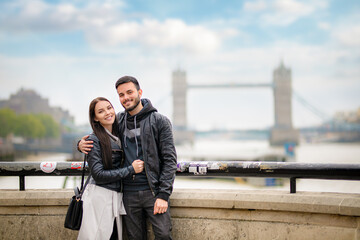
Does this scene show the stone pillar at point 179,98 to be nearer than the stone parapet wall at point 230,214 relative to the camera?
No

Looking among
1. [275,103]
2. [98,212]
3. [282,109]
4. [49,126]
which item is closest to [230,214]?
[98,212]

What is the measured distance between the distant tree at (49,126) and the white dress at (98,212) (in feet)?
177

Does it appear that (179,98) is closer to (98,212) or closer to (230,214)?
(230,214)

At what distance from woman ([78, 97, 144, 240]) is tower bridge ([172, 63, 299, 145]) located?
54657 millimetres

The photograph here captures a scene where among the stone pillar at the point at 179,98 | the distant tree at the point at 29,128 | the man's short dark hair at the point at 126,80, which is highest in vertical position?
the stone pillar at the point at 179,98

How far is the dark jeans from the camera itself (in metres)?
1.78

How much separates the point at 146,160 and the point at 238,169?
0.50m

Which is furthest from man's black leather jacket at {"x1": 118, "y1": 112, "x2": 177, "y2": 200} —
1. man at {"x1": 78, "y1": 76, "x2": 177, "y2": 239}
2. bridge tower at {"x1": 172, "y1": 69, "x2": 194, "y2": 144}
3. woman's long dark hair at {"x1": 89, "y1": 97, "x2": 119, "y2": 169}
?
bridge tower at {"x1": 172, "y1": 69, "x2": 194, "y2": 144}

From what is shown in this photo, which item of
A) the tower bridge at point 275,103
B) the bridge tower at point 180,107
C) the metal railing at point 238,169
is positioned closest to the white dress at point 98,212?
the metal railing at point 238,169

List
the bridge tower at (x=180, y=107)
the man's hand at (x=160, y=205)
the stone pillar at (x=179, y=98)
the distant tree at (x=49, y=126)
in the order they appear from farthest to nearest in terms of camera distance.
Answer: the stone pillar at (x=179, y=98) < the bridge tower at (x=180, y=107) < the distant tree at (x=49, y=126) < the man's hand at (x=160, y=205)

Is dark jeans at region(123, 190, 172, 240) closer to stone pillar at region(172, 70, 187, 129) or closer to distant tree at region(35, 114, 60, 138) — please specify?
distant tree at region(35, 114, 60, 138)

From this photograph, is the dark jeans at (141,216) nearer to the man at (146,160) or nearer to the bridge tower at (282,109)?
the man at (146,160)

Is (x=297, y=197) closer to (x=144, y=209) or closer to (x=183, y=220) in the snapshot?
(x=183, y=220)

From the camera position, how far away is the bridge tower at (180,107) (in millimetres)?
59781
